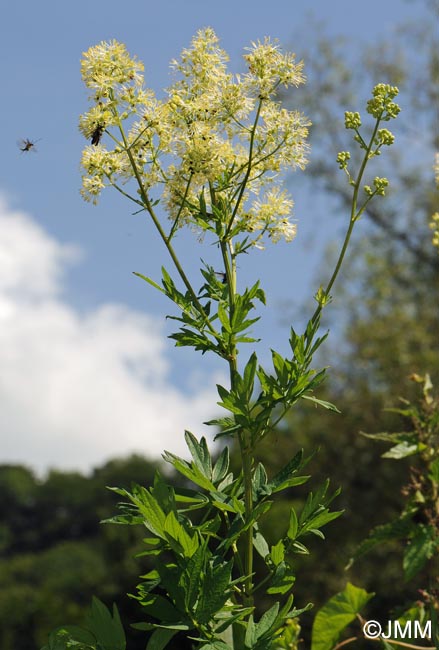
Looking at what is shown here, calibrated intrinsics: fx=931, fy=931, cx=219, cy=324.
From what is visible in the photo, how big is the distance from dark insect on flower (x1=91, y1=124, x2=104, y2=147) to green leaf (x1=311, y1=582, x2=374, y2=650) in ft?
5.38

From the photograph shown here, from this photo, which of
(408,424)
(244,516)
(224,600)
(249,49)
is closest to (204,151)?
(249,49)

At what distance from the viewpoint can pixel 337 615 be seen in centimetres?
309

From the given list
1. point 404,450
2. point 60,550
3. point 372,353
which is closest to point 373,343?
point 372,353

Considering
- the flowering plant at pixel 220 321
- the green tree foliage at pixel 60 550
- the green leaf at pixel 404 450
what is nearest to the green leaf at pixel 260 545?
the flowering plant at pixel 220 321

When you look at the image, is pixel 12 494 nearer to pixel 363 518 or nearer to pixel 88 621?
pixel 363 518

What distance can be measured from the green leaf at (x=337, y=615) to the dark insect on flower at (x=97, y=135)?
5.38 ft

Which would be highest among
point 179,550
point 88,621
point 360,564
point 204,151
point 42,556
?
point 42,556

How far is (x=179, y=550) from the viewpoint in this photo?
7.05ft

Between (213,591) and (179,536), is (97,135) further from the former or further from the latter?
(213,591)

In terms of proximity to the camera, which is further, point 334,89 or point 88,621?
point 334,89

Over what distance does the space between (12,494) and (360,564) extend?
2971 inches

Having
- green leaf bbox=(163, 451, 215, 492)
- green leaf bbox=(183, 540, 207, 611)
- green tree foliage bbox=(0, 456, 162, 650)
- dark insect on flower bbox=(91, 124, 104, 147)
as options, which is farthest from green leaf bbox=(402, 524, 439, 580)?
green tree foliage bbox=(0, 456, 162, 650)

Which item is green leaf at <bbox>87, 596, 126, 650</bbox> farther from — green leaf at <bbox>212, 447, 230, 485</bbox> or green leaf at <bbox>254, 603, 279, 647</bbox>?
green leaf at <bbox>212, 447, 230, 485</bbox>

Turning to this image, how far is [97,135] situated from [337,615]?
5.67ft
